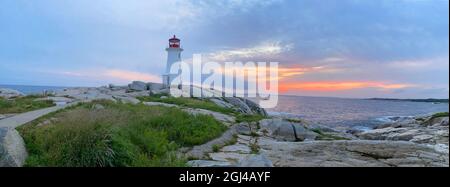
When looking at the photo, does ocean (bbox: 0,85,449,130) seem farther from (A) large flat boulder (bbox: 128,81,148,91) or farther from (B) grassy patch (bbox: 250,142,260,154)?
(B) grassy patch (bbox: 250,142,260,154)

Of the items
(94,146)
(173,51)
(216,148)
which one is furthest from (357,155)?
(173,51)

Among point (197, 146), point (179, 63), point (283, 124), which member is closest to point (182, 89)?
point (179, 63)

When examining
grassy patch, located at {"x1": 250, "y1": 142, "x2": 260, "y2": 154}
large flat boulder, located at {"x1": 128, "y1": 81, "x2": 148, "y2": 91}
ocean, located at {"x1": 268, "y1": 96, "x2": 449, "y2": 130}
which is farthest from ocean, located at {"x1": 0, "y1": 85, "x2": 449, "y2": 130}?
grassy patch, located at {"x1": 250, "y1": 142, "x2": 260, "y2": 154}

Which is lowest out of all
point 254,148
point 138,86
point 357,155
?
point 254,148

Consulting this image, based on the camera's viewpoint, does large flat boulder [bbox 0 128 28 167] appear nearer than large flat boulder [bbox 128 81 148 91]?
Yes

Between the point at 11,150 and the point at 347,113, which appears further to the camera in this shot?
the point at 347,113

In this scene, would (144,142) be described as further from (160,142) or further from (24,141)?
(24,141)

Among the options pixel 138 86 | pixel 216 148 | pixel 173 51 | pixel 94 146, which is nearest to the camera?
pixel 94 146

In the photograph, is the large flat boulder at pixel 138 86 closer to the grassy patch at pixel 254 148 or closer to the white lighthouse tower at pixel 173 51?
the white lighthouse tower at pixel 173 51

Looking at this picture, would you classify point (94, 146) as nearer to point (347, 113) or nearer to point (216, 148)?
point (216, 148)

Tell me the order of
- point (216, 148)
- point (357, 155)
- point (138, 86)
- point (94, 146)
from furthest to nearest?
point (138, 86) → point (216, 148) → point (357, 155) → point (94, 146)

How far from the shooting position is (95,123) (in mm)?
6770

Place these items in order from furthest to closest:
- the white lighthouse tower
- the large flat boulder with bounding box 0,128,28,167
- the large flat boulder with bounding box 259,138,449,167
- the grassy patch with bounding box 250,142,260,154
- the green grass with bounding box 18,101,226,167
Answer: the white lighthouse tower, the grassy patch with bounding box 250,142,260,154, the large flat boulder with bounding box 259,138,449,167, the green grass with bounding box 18,101,226,167, the large flat boulder with bounding box 0,128,28,167
